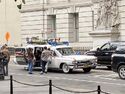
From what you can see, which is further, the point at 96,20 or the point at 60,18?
the point at 60,18

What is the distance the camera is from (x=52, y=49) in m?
27.6

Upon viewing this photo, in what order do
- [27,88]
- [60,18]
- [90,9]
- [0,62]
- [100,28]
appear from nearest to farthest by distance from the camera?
[27,88], [0,62], [100,28], [90,9], [60,18]

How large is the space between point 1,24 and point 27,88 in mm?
40697

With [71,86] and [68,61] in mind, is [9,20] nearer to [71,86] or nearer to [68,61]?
[68,61]

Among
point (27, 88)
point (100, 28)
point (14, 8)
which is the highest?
point (14, 8)

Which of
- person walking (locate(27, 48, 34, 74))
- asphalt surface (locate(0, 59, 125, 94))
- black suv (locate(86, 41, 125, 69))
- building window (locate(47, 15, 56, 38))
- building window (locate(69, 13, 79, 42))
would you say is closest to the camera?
asphalt surface (locate(0, 59, 125, 94))

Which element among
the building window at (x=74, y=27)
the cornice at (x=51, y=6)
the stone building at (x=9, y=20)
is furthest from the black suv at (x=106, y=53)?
the stone building at (x=9, y=20)

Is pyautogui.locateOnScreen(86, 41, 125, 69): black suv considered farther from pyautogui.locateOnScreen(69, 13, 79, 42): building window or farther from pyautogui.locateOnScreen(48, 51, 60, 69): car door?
pyautogui.locateOnScreen(69, 13, 79, 42): building window

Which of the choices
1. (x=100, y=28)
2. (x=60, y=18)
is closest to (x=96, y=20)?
(x=100, y=28)

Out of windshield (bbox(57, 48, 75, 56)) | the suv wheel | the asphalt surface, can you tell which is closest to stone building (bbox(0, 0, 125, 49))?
windshield (bbox(57, 48, 75, 56))

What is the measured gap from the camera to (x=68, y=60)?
26.3m

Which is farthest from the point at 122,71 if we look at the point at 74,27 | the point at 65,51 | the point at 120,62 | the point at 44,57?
the point at 74,27

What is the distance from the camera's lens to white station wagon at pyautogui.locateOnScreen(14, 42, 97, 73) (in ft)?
85.8

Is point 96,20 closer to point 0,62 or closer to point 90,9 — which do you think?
point 90,9
